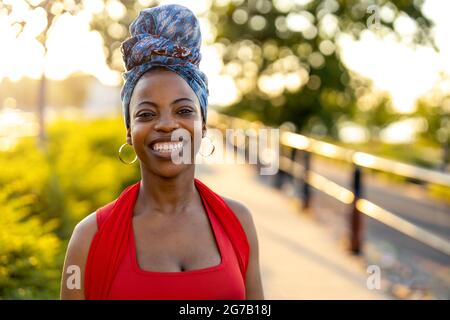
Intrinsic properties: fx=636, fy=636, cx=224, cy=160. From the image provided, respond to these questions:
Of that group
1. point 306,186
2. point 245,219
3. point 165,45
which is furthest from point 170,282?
point 306,186

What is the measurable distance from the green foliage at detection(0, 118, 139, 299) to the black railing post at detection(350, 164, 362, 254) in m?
2.65

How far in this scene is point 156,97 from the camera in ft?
5.90

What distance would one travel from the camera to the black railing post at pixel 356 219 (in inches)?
271

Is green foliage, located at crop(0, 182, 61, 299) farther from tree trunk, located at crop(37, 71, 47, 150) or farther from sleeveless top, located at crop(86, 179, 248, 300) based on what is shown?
tree trunk, located at crop(37, 71, 47, 150)

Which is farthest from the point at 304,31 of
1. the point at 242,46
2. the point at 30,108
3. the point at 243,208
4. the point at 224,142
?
the point at 30,108

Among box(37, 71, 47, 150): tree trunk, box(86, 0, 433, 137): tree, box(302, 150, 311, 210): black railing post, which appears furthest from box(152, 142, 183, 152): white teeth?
box(86, 0, 433, 137): tree

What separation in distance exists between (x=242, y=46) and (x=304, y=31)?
Answer: 3145 millimetres

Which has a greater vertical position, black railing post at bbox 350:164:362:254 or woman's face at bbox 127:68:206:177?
woman's face at bbox 127:68:206:177

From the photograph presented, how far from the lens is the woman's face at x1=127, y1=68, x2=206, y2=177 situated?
180cm

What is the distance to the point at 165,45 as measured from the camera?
5.92 feet

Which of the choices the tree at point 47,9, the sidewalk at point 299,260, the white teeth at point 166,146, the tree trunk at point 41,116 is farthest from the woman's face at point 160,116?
the tree trunk at point 41,116

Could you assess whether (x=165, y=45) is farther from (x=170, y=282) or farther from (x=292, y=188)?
(x=292, y=188)

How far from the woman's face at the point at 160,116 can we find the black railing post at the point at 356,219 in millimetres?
5330
